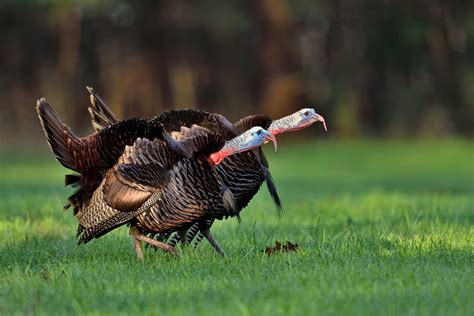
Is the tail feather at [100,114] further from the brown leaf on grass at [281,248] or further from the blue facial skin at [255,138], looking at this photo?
the brown leaf on grass at [281,248]

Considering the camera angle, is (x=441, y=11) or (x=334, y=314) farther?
(x=441, y=11)

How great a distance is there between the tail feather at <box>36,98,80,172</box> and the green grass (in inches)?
28.2

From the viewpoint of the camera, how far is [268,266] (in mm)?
6445

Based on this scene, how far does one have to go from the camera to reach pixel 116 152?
7.14m

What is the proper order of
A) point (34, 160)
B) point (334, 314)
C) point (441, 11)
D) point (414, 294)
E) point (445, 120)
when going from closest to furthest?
point (334, 314) → point (414, 294) → point (34, 160) → point (441, 11) → point (445, 120)

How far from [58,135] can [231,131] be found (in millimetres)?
1273

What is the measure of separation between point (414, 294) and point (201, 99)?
2911cm

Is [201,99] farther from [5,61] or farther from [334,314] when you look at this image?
[334,314]

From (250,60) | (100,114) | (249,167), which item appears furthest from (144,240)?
(250,60)

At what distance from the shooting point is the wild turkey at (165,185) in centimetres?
677

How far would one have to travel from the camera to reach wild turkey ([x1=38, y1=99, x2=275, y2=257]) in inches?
267

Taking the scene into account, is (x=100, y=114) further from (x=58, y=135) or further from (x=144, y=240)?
(x=144, y=240)

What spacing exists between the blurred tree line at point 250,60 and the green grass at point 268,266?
18.0 m

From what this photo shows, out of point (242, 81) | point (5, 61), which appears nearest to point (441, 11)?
point (242, 81)
